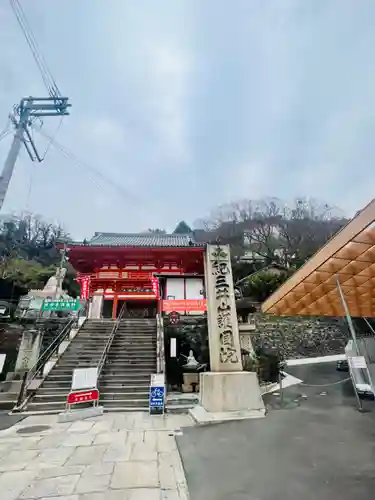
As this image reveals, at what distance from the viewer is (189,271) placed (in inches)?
829

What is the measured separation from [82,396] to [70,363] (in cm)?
381

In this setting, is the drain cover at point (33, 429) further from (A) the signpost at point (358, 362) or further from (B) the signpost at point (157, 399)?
(A) the signpost at point (358, 362)

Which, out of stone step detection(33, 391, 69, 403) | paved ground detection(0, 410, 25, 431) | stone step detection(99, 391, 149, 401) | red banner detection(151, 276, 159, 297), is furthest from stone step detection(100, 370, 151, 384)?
red banner detection(151, 276, 159, 297)

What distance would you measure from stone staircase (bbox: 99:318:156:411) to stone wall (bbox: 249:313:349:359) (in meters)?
8.88

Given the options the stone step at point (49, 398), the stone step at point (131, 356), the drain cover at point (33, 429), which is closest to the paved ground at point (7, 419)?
the drain cover at point (33, 429)

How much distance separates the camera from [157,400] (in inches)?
324

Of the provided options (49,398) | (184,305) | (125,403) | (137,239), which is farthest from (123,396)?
(137,239)

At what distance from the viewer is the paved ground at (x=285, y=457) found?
2.99 meters

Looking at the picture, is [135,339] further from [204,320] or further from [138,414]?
[138,414]

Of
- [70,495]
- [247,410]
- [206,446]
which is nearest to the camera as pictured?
[70,495]

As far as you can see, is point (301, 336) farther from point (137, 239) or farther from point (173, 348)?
point (137, 239)

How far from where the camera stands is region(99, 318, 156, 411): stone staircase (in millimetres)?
9125

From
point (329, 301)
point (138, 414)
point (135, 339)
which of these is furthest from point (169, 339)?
point (329, 301)

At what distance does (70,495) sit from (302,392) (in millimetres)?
9050
